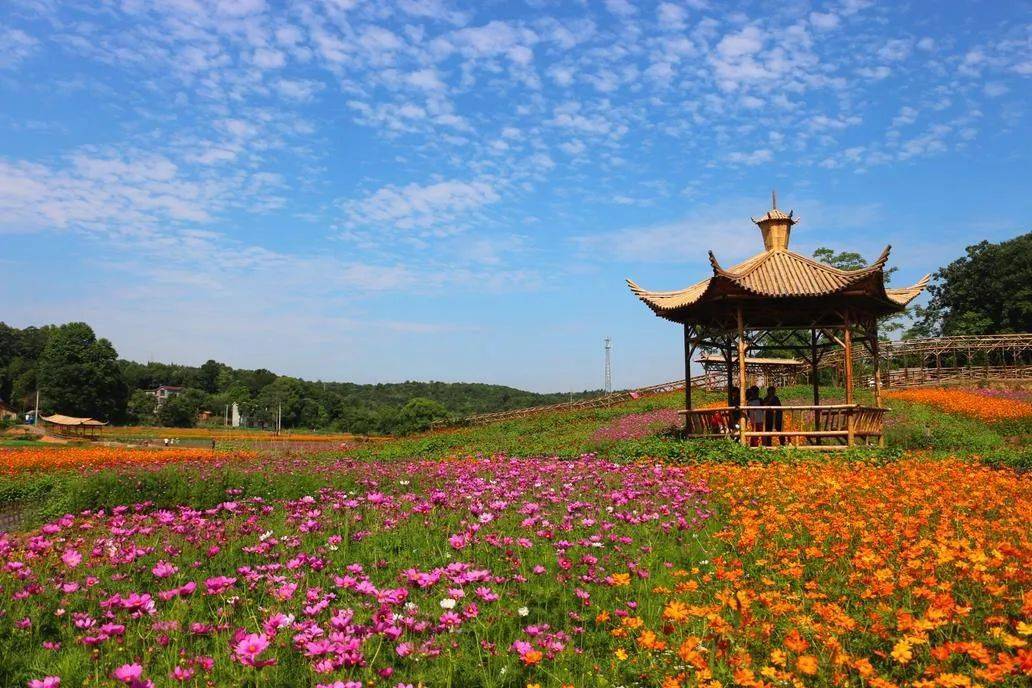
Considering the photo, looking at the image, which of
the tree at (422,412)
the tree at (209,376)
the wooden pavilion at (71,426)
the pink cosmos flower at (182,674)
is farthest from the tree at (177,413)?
the pink cosmos flower at (182,674)

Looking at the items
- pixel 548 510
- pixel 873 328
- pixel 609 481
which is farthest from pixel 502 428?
pixel 548 510

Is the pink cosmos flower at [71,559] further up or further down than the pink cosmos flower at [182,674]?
further up

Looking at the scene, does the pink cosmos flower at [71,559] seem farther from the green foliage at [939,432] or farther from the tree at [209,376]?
the tree at [209,376]

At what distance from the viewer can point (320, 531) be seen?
5586 millimetres

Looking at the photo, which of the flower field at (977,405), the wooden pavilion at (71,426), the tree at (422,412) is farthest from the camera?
the tree at (422,412)

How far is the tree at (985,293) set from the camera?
65062 mm

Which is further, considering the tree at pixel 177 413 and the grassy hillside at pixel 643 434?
the tree at pixel 177 413

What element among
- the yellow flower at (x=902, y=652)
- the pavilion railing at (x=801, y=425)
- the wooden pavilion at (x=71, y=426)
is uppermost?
the pavilion railing at (x=801, y=425)

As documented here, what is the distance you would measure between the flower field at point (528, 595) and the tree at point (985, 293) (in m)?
70.6

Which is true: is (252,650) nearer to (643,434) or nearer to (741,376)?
(741,376)

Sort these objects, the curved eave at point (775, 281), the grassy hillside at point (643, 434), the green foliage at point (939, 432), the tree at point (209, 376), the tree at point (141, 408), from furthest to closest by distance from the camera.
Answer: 1. the tree at point (209, 376)
2. the tree at point (141, 408)
3. the green foliage at point (939, 432)
4. the grassy hillside at point (643, 434)
5. the curved eave at point (775, 281)

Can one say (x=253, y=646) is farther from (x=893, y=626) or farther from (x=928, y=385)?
(x=928, y=385)

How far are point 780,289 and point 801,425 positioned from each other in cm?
388

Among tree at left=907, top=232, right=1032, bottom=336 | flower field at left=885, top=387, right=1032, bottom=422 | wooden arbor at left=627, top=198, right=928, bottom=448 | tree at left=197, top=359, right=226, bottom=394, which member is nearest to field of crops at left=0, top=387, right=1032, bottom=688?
wooden arbor at left=627, top=198, right=928, bottom=448
